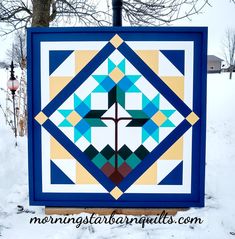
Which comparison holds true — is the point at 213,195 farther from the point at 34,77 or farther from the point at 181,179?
the point at 34,77

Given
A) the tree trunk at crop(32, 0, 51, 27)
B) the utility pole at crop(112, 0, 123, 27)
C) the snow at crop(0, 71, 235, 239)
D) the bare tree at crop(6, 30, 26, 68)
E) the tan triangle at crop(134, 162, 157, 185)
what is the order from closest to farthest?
the snow at crop(0, 71, 235, 239) < the tan triangle at crop(134, 162, 157, 185) < the utility pole at crop(112, 0, 123, 27) < the tree trunk at crop(32, 0, 51, 27) < the bare tree at crop(6, 30, 26, 68)

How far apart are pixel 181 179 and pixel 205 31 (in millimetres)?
1296

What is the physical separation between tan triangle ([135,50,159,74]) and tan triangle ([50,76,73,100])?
653 millimetres

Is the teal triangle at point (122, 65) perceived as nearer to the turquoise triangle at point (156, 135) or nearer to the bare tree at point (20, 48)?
the turquoise triangle at point (156, 135)

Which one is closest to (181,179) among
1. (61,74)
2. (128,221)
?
(128,221)

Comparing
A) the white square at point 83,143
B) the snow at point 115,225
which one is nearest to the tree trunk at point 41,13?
the snow at point 115,225

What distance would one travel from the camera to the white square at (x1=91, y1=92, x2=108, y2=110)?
10.3 feet

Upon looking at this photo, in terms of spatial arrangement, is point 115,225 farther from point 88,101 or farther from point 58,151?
point 88,101

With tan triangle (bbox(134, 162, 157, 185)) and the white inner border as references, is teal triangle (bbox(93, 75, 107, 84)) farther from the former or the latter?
tan triangle (bbox(134, 162, 157, 185))

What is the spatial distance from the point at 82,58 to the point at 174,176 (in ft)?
4.27

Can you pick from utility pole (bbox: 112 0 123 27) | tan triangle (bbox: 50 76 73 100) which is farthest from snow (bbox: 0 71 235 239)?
utility pole (bbox: 112 0 123 27)

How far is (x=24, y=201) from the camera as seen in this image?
11.7ft

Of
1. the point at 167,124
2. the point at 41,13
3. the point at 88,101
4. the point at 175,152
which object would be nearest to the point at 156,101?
the point at 167,124

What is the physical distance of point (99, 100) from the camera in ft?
10.3
